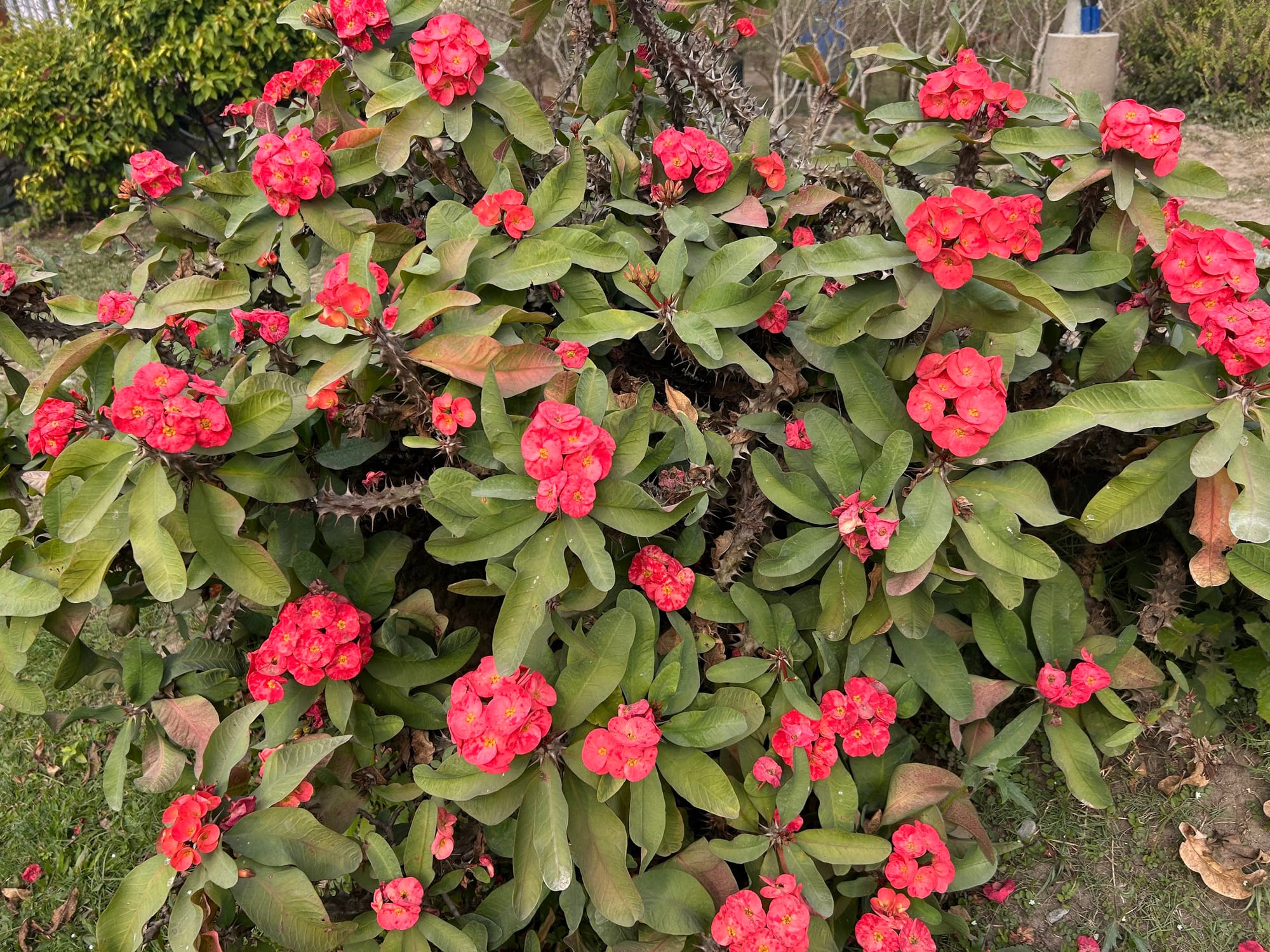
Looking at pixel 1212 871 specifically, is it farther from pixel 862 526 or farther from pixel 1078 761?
pixel 862 526

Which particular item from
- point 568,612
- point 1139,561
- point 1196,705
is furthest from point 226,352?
point 1196,705

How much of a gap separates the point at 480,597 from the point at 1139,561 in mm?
1647

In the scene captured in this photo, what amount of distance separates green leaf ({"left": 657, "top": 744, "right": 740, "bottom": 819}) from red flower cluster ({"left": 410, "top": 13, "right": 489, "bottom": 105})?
4.34 feet

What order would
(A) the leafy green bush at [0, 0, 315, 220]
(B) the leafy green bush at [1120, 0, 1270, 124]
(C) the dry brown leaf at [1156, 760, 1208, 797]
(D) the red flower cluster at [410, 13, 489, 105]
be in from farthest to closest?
(B) the leafy green bush at [1120, 0, 1270, 124], (A) the leafy green bush at [0, 0, 315, 220], (C) the dry brown leaf at [1156, 760, 1208, 797], (D) the red flower cluster at [410, 13, 489, 105]

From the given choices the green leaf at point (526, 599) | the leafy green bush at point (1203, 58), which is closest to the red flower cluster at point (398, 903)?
the green leaf at point (526, 599)

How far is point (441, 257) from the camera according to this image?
1.73m

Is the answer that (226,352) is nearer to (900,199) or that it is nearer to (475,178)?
(475,178)

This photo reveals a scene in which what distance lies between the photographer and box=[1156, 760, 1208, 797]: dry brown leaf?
85.8 inches

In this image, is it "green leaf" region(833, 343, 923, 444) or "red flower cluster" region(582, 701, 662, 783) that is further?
"green leaf" region(833, 343, 923, 444)

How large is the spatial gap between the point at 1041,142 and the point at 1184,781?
1.53 metres

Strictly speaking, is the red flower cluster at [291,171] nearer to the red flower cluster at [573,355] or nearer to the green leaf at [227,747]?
the red flower cluster at [573,355]

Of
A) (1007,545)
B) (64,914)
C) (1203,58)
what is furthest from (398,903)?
(1203,58)

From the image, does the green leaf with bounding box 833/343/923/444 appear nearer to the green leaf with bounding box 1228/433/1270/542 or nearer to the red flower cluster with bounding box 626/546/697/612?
the red flower cluster with bounding box 626/546/697/612

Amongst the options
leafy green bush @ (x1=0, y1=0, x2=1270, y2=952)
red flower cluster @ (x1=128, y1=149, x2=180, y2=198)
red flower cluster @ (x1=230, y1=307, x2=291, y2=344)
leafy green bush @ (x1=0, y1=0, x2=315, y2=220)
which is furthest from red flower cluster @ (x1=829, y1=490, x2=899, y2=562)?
leafy green bush @ (x1=0, y1=0, x2=315, y2=220)
